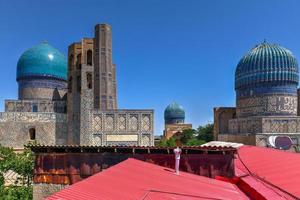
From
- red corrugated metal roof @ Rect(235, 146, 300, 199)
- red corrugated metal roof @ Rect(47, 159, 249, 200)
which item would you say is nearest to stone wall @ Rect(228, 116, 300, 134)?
red corrugated metal roof @ Rect(235, 146, 300, 199)

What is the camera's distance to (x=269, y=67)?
31.3 metres

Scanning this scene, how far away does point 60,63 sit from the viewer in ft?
96.3

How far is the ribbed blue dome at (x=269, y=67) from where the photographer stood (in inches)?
1224

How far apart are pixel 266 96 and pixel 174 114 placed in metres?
23.9

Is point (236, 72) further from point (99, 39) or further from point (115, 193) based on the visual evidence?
point (115, 193)

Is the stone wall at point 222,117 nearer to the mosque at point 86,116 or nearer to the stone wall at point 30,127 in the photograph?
the mosque at point 86,116

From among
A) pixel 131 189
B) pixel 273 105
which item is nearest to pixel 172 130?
pixel 273 105

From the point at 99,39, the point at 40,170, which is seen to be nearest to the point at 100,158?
the point at 40,170

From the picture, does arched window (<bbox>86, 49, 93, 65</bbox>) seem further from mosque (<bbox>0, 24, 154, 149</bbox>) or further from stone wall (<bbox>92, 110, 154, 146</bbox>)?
stone wall (<bbox>92, 110, 154, 146</bbox>)

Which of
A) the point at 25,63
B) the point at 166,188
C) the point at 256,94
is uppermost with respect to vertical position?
the point at 25,63

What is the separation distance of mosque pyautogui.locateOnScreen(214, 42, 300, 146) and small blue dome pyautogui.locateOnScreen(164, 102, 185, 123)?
763 inches

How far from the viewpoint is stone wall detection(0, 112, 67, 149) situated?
20.8 meters

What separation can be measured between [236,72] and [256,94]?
4538 millimetres

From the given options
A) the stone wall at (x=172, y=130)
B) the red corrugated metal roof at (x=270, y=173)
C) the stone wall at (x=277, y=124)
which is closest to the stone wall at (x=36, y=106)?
the red corrugated metal roof at (x=270, y=173)
